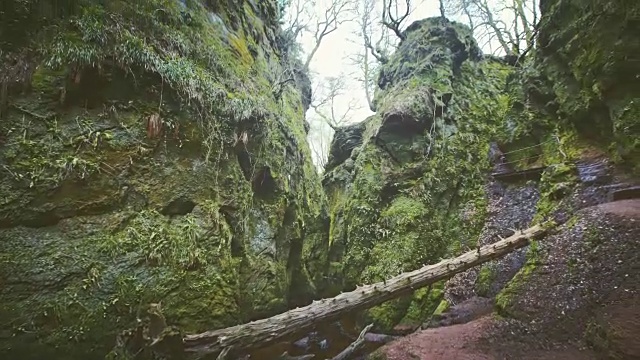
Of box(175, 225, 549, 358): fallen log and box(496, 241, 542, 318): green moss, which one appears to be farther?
box(496, 241, 542, 318): green moss

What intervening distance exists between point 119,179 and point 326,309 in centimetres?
419

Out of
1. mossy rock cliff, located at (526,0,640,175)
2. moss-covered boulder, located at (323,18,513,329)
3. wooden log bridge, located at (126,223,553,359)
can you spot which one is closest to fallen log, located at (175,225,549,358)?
wooden log bridge, located at (126,223,553,359)

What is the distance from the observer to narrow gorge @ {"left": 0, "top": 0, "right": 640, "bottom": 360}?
432 cm

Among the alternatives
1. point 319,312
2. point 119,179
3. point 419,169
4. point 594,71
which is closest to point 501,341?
point 319,312

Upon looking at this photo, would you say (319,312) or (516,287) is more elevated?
(319,312)

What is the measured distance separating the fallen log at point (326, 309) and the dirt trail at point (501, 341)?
1.01 m

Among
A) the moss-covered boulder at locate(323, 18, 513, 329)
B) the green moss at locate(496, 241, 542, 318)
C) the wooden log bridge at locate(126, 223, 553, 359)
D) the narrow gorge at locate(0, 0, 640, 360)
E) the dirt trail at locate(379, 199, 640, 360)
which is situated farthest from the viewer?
the moss-covered boulder at locate(323, 18, 513, 329)

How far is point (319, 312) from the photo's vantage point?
20.8ft

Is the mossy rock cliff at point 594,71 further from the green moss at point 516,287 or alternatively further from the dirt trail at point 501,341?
the green moss at point 516,287

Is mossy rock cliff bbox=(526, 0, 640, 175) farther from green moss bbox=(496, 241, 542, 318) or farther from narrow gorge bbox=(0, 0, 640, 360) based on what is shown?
green moss bbox=(496, 241, 542, 318)

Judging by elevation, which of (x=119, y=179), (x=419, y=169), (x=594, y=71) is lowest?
(x=419, y=169)

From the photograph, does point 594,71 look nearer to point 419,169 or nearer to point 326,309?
point 419,169

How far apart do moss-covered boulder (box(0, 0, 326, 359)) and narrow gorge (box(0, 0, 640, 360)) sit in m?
0.02

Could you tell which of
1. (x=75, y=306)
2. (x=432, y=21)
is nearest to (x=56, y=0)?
(x=75, y=306)
